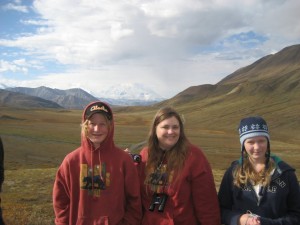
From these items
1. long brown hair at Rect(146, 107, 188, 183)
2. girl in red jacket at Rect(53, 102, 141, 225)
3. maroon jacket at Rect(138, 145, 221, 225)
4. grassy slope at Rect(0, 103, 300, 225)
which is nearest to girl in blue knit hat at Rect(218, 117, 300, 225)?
maroon jacket at Rect(138, 145, 221, 225)

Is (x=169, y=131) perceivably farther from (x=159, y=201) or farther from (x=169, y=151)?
(x=159, y=201)

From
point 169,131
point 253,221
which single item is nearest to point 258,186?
point 253,221

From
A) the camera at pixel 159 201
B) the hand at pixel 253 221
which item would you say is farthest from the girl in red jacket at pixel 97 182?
the hand at pixel 253 221

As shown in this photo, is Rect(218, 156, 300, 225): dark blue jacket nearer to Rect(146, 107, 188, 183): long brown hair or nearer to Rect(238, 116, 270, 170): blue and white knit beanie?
Rect(238, 116, 270, 170): blue and white knit beanie

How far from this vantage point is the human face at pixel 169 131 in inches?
216

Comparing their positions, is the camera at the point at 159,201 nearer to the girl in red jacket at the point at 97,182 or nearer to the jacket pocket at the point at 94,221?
the girl in red jacket at the point at 97,182

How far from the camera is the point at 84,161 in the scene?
528cm

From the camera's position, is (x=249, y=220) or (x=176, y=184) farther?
(x=176, y=184)

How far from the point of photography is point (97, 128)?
5258 millimetres

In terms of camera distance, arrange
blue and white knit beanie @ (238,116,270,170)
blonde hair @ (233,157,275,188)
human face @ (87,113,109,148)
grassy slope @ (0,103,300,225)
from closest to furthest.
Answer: blonde hair @ (233,157,275,188)
blue and white knit beanie @ (238,116,270,170)
human face @ (87,113,109,148)
grassy slope @ (0,103,300,225)

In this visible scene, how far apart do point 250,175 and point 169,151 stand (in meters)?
1.33

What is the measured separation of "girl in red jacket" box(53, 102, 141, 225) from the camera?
5.17 m

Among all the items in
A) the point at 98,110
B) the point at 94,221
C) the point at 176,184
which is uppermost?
the point at 98,110

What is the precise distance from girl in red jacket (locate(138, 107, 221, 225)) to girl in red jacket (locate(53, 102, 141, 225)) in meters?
0.30
